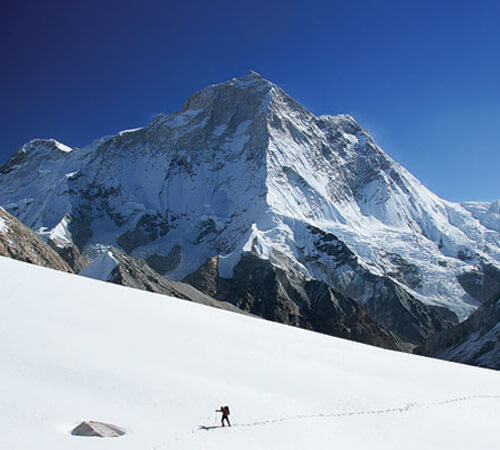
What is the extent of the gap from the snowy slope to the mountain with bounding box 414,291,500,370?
66741 mm

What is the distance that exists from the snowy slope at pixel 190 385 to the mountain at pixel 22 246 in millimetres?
41145

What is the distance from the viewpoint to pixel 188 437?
14.2m

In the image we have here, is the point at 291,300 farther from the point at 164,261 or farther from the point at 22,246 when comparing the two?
the point at 22,246

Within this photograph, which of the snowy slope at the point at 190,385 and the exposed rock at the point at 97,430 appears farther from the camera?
the snowy slope at the point at 190,385

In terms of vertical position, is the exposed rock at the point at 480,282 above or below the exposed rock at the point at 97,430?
above

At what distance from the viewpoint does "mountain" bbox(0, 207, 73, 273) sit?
67625mm

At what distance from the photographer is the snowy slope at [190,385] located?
570 inches

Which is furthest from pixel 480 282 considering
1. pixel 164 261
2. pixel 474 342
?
pixel 164 261

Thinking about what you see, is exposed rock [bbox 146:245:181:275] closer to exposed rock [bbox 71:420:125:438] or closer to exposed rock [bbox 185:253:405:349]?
exposed rock [bbox 185:253:405:349]

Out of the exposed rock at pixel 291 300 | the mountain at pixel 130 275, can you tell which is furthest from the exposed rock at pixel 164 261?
the mountain at pixel 130 275

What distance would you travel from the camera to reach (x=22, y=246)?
2815 inches

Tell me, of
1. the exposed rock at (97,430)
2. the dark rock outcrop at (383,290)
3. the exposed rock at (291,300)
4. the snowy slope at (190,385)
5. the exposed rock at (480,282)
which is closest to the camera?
the exposed rock at (97,430)

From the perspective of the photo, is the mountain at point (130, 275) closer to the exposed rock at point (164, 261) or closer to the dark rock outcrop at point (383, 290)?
the dark rock outcrop at point (383, 290)

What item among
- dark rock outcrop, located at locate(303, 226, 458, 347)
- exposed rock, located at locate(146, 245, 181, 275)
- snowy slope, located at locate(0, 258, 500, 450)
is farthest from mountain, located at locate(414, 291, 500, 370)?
exposed rock, located at locate(146, 245, 181, 275)
